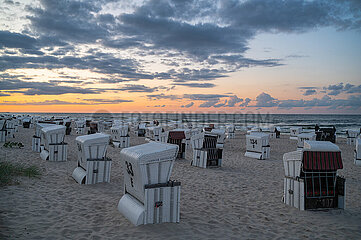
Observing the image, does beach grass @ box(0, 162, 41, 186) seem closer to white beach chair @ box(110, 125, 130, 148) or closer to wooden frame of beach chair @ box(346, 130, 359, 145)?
white beach chair @ box(110, 125, 130, 148)

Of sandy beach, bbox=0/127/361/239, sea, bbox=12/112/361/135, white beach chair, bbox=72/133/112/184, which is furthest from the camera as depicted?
sea, bbox=12/112/361/135

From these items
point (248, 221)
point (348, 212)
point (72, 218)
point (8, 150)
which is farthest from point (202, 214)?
point (8, 150)

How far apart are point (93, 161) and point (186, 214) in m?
4.04

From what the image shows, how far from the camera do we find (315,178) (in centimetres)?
765

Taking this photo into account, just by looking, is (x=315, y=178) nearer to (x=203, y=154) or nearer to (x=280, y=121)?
(x=203, y=154)

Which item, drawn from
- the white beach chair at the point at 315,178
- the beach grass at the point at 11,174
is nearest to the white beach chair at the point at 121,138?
the beach grass at the point at 11,174

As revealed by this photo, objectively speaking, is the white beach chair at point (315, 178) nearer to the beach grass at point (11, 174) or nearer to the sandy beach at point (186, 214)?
the sandy beach at point (186, 214)

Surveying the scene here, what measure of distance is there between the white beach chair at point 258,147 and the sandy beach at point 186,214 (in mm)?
6095

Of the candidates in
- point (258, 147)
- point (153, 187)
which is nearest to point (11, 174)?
point (153, 187)

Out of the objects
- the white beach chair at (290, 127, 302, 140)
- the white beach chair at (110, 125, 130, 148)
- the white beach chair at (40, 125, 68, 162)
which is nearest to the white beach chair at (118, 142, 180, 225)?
the white beach chair at (40, 125, 68, 162)

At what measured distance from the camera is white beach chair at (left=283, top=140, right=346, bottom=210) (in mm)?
7293

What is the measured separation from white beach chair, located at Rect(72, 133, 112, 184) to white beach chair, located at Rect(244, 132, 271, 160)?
10.4 meters

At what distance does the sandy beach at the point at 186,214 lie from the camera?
5.52 metres

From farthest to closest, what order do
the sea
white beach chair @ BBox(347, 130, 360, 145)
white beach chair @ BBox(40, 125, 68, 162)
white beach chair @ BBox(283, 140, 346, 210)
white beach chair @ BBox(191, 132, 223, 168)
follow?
the sea → white beach chair @ BBox(347, 130, 360, 145) → white beach chair @ BBox(191, 132, 223, 168) → white beach chair @ BBox(40, 125, 68, 162) → white beach chair @ BBox(283, 140, 346, 210)
